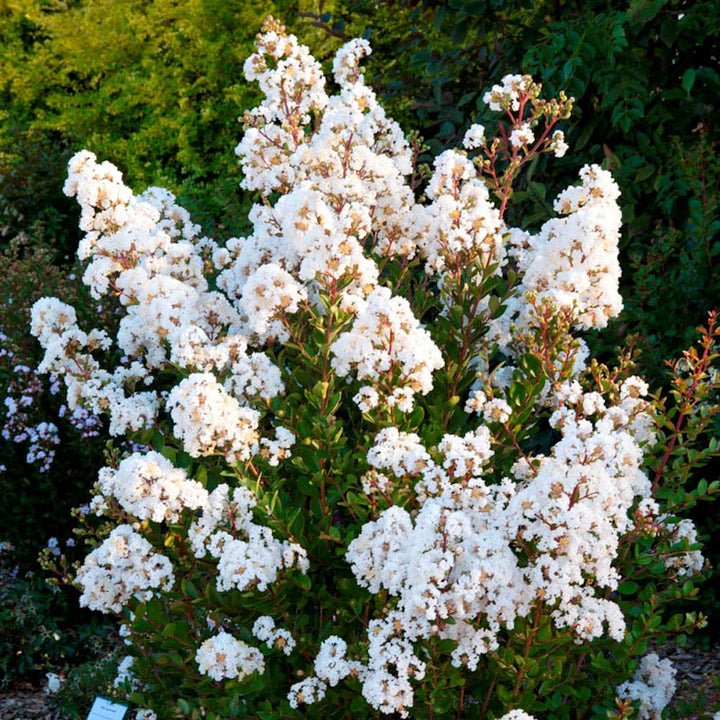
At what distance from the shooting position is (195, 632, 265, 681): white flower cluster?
2.08 m

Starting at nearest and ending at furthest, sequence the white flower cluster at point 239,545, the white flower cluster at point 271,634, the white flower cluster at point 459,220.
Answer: the white flower cluster at point 239,545 → the white flower cluster at point 271,634 → the white flower cluster at point 459,220

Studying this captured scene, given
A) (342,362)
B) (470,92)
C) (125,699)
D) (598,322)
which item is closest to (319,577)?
(342,362)

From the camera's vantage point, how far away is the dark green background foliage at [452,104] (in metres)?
3.71

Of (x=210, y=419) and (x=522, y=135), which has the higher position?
(x=522, y=135)

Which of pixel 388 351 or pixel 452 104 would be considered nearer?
pixel 388 351

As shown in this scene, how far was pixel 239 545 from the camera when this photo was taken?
2018mm

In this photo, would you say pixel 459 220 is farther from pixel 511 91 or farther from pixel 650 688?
pixel 650 688

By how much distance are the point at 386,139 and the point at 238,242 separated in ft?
2.00

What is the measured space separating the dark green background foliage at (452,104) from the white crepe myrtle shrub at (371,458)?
1.04m

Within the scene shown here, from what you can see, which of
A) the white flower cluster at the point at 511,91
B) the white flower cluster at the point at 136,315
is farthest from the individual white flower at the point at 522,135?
the white flower cluster at the point at 136,315

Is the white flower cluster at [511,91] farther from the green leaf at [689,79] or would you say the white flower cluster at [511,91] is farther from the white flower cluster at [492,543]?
the green leaf at [689,79]

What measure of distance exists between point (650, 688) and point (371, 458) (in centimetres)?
122

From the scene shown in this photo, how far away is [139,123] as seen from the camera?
806 centimetres

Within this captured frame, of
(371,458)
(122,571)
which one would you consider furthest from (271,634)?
(371,458)
